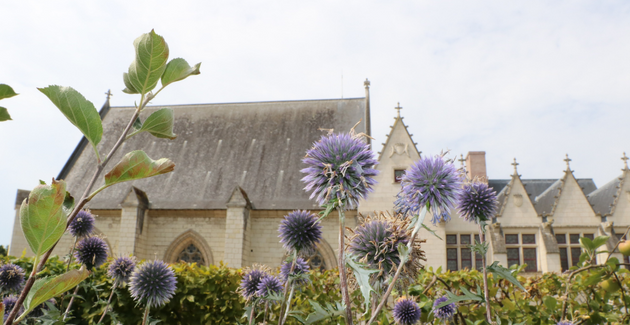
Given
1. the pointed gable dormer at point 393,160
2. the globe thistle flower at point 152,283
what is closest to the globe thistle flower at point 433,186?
the globe thistle flower at point 152,283

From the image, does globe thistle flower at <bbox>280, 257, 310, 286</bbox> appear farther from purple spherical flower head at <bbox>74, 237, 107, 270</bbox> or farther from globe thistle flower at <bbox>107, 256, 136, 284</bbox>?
purple spherical flower head at <bbox>74, 237, 107, 270</bbox>

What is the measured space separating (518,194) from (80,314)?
16985mm

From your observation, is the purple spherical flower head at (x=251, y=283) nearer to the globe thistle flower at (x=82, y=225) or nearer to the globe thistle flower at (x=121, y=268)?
the globe thistle flower at (x=121, y=268)

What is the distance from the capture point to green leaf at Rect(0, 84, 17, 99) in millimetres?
1208

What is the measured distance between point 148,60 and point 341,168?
115 centimetres

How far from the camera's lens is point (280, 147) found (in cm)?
1945

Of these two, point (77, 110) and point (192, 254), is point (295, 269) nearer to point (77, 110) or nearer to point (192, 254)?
point (77, 110)

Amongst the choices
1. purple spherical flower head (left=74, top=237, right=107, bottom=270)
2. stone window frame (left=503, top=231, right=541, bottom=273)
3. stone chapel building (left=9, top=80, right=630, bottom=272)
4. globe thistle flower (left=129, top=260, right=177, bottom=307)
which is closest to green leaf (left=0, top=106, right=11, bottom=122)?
globe thistle flower (left=129, top=260, right=177, bottom=307)

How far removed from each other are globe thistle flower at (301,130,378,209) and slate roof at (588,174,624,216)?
19.0 m

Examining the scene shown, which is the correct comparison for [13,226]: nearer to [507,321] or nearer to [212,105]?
[212,105]

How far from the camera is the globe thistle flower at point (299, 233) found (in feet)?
10.0

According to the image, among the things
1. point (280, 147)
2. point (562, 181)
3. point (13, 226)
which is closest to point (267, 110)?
point (280, 147)

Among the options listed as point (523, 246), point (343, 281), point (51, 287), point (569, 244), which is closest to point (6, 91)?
point (51, 287)

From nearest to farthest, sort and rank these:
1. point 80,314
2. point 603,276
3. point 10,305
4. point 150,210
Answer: point 10,305
point 603,276
point 80,314
point 150,210
